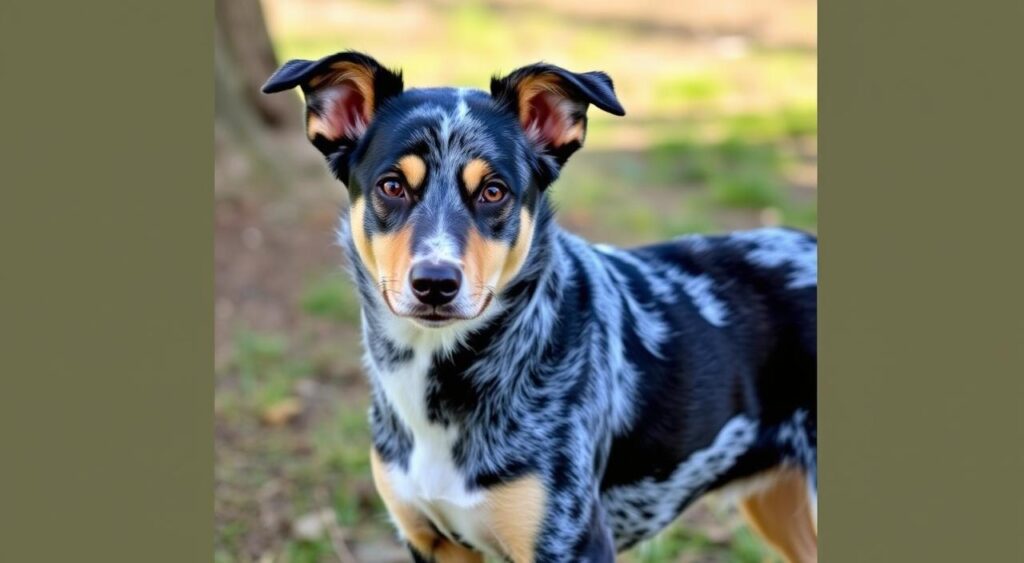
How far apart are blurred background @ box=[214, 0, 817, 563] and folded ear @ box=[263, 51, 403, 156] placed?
17cm

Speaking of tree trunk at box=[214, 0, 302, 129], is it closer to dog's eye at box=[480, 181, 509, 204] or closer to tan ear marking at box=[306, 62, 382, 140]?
tan ear marking at box=[306, 62, 382, 140]

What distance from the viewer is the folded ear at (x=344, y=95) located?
376 cm

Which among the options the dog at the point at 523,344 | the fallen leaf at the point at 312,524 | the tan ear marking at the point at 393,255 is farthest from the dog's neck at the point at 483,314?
the fallen leaf at the point at 312,524

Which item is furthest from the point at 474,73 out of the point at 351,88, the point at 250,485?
the point at 351,88

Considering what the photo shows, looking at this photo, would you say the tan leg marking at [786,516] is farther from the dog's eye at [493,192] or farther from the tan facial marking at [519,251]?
the dog's eye at [493,192]

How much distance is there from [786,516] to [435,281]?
6.91ft

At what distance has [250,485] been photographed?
18.9ft

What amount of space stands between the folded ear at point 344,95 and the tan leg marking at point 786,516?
2000 mm

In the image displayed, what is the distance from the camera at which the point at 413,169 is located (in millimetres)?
3574

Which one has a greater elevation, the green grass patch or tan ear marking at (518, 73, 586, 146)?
tan ear marking at (518, 73, 586, 146)

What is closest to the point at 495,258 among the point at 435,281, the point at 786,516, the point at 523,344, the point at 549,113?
the point at 435,281

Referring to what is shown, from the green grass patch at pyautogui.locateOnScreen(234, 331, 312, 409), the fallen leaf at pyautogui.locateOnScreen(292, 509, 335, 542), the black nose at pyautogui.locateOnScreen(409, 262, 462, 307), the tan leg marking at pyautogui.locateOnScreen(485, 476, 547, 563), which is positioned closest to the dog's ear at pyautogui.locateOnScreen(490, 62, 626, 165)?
the black nose at pyautogui.locateOnScreen(409, 262, 462, 307)

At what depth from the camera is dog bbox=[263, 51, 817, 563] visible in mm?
3578

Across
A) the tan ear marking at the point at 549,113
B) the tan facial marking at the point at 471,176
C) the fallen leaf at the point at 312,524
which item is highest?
the tan ear marking at the point at 549,113
